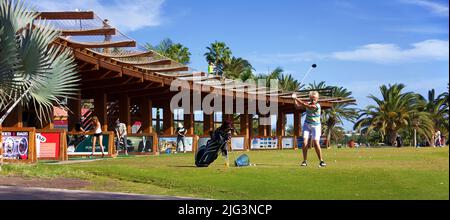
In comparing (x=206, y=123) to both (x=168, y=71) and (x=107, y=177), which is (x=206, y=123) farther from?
(x=107, y=177)

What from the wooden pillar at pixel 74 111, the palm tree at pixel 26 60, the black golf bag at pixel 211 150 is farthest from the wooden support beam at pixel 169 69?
the black golf bag at pixel 211 150

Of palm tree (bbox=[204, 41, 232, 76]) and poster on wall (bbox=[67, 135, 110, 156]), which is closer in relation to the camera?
poster on wall (bbox=[67, 135, 110, 156])

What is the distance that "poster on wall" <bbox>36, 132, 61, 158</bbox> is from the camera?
18.8m

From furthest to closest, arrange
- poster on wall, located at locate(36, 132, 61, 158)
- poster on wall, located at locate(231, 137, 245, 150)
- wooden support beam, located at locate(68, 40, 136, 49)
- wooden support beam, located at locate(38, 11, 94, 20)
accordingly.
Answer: poster on wall, located at locate(231, 137, 245, 150)
wooden support beam, located at locate(68, 40, 136, 49)
wooden support beam, located at locate(38, 11, 94, 20)
poster on wall, located at locate(36, 132, 61, 158)

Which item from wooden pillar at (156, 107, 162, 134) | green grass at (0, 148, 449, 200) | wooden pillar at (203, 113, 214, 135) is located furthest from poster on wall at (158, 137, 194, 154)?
wooden pillar at (156, 107, 162, 134)

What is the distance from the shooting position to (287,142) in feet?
135

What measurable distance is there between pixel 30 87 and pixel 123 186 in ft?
12.5

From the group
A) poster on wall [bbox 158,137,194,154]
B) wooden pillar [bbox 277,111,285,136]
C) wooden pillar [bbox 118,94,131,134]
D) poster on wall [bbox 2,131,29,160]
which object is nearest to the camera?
poster on wall [bbox 2,131,29,160]

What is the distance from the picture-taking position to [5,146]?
17.0 metres

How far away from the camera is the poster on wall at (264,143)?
1502 inches

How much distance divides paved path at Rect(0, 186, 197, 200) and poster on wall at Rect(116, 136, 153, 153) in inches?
658

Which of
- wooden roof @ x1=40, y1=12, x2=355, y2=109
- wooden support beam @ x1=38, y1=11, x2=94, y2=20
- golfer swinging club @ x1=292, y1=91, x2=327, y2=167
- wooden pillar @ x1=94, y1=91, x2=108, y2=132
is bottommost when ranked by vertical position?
golfer swinging club @ x1=292, y1=91, x2=327, y2=167

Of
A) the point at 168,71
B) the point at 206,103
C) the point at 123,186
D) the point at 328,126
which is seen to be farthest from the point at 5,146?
the point at 328,126

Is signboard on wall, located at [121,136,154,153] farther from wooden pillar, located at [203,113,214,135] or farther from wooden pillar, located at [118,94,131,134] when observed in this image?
wooden pillar, located at [203,113,214,135]
